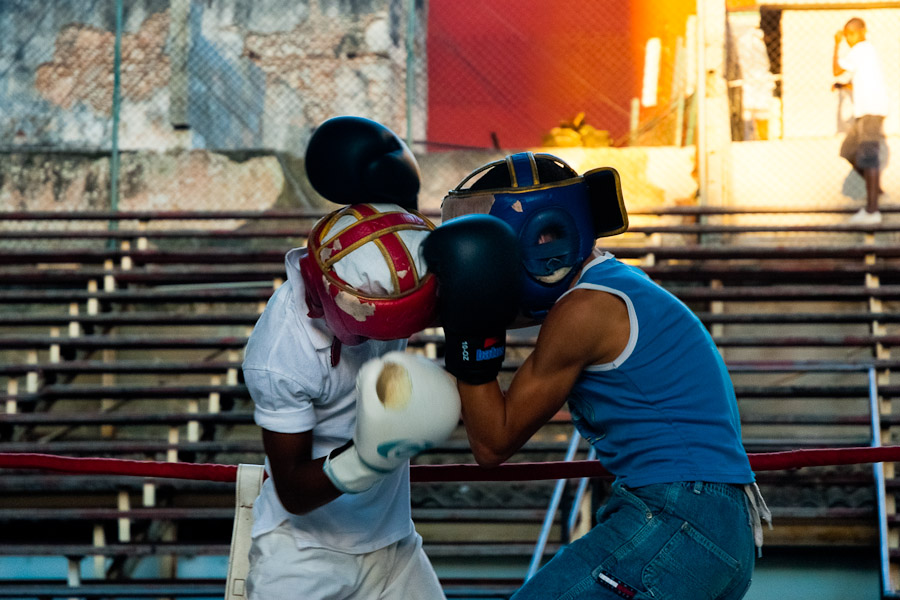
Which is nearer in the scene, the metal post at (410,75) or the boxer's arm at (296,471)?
the boxer's arm at (296,471)

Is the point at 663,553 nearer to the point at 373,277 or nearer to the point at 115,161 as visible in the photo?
the point at 373,277

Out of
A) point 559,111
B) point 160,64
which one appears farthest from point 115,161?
point 160,64

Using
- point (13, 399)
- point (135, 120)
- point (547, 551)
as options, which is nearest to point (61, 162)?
point (13, 399)

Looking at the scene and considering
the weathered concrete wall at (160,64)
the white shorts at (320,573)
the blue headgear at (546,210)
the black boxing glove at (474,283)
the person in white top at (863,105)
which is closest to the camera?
the black boxing glove at (474,283)

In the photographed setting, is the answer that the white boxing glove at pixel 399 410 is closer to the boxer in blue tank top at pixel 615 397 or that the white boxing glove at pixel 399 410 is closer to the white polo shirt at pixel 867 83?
the boxer in blue tank top at pixel 615 397

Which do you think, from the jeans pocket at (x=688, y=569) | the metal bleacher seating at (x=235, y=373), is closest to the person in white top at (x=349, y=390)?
the jeans pocket at (x=688, y=569)

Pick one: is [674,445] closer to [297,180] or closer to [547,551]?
[547,551]

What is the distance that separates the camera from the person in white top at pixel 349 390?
5.35 ft

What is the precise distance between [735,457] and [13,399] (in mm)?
5052

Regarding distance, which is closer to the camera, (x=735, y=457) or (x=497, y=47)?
(x=735, y=457)

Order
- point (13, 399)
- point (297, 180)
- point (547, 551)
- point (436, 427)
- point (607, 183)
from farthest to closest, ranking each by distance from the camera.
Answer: point (297, 180) → point (13, 399) → point (547, 551) → point (607, 183) → point (436, 427)

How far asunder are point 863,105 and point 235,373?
450 centimetres

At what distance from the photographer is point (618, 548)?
167 centimetres

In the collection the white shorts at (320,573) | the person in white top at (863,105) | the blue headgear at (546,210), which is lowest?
the white shorts at (320,573)
